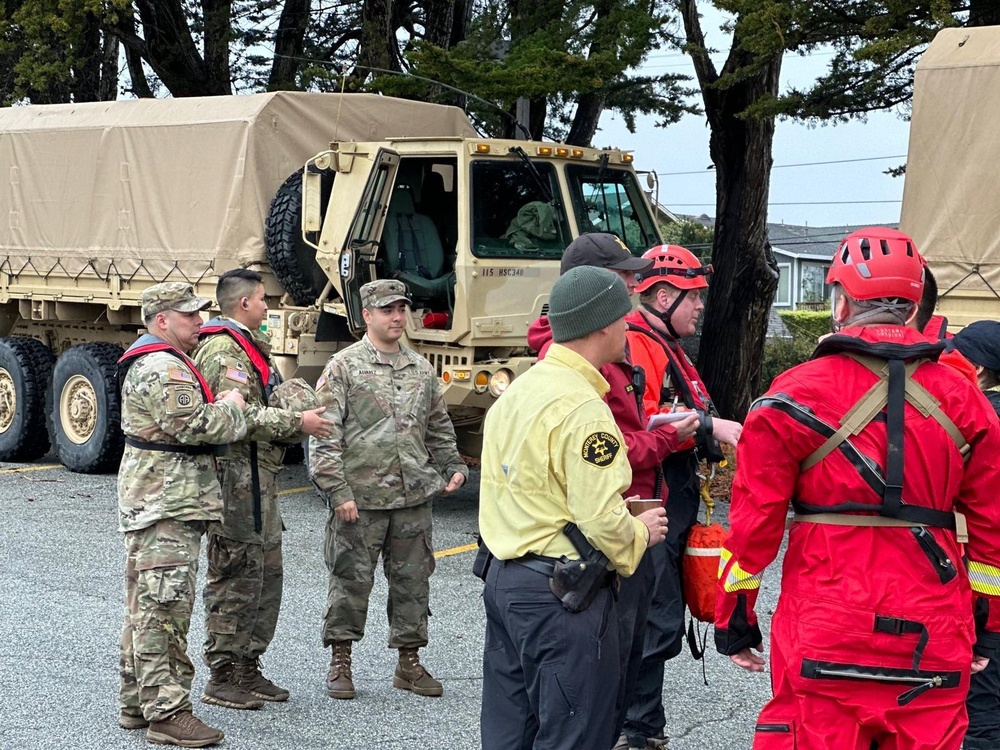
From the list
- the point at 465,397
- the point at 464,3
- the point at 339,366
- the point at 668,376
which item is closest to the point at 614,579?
the point at 668,376

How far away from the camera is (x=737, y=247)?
12906 millimetres

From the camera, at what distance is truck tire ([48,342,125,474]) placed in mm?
11711

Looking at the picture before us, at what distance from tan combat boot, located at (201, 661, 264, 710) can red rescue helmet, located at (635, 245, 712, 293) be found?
2.49 metres

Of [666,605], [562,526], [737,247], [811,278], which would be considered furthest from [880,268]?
[811,278]

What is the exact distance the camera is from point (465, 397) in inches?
365

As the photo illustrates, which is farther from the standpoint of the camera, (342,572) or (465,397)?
(465,397)

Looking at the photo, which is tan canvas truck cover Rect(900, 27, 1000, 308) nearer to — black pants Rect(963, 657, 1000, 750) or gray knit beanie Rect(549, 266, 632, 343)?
black pants Rect(963, 657, 1000, 750)

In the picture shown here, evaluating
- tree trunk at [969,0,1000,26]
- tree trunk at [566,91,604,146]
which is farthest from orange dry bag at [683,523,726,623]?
tree trunk at [566,91,604,146]

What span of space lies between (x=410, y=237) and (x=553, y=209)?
43.8 inches

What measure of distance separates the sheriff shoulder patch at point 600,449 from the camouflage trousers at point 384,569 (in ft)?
8.51

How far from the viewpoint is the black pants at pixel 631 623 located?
3.69 metres

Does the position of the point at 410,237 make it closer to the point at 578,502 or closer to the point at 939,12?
the point at 939,12

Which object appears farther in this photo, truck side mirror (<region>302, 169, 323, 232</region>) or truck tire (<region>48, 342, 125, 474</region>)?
truck tire (<region>48, 342, 125, 474</region>)

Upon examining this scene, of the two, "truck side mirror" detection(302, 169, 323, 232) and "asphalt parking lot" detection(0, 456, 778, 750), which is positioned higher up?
"truck side mirror" detection(302, 169, 323, 232)
